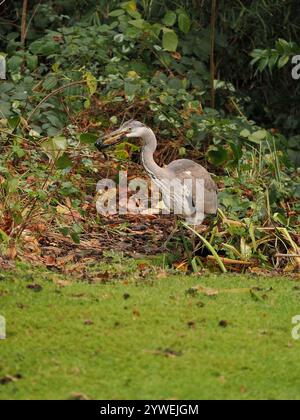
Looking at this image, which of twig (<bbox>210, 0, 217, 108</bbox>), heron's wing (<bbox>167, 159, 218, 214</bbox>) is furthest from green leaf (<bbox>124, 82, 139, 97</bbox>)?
heron's wing (<bbox>167, 159, 218, 214</bbox>)

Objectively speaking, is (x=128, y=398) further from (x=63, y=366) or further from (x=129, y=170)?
(x=129, y=170)

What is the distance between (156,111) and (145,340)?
5.17 meters

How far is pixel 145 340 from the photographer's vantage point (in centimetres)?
609

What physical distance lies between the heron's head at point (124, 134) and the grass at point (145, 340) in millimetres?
2403

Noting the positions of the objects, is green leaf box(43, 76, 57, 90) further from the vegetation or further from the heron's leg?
the heron's leg

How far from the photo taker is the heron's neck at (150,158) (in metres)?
9.20

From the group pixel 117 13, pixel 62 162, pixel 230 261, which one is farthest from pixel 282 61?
pixel 62 162

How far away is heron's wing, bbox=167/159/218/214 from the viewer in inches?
353

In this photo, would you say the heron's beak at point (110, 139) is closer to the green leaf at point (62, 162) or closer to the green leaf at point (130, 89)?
the green leaf at point (130, 89)

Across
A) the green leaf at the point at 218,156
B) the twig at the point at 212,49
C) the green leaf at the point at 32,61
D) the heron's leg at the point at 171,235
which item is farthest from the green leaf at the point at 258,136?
the green leaf at the point at 32,61
